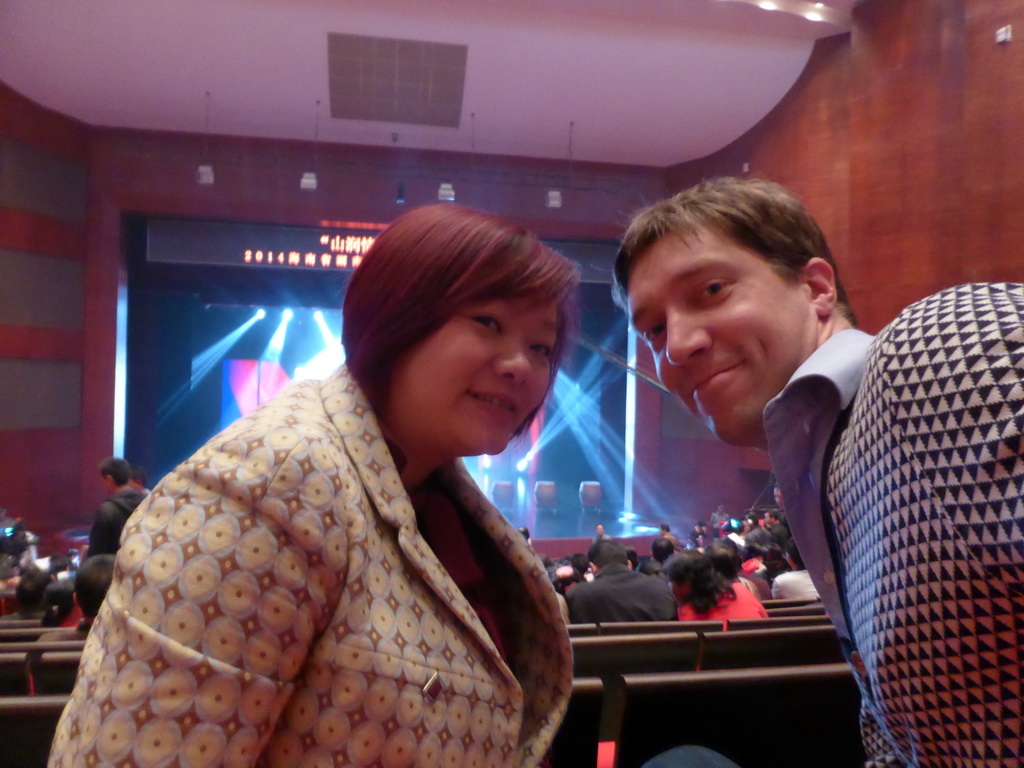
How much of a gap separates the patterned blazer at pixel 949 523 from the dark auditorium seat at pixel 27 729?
141 centimetres

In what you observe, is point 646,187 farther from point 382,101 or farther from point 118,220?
point 118,220

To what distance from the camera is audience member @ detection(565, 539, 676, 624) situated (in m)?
3.39

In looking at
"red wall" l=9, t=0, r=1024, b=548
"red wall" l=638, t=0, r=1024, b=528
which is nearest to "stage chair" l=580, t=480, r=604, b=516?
"red wall" l=9, t=0, r=1024, b=548

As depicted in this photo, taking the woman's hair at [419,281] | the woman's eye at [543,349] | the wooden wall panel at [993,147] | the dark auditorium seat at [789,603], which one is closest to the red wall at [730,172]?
the wooden wall panel at [993,147]

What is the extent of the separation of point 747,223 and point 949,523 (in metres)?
0.67

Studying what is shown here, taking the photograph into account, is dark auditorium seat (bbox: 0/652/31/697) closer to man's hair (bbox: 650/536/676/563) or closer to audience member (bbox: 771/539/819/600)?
audience member (bbox: 771/539/819/600)

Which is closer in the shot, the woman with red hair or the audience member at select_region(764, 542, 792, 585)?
the woman with red hair

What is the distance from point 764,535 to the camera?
582 cm

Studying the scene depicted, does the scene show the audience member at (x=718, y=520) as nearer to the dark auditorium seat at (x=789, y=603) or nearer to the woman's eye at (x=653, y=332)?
the dark auditorium seat at (x=789, y=603)

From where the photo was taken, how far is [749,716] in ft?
4.96

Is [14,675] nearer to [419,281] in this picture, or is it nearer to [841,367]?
[419,281]

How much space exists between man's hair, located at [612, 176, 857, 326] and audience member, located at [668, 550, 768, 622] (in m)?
2.39

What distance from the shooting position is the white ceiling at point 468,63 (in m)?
7.30

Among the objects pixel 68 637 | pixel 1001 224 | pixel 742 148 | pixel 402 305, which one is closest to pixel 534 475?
pixel 742 148
